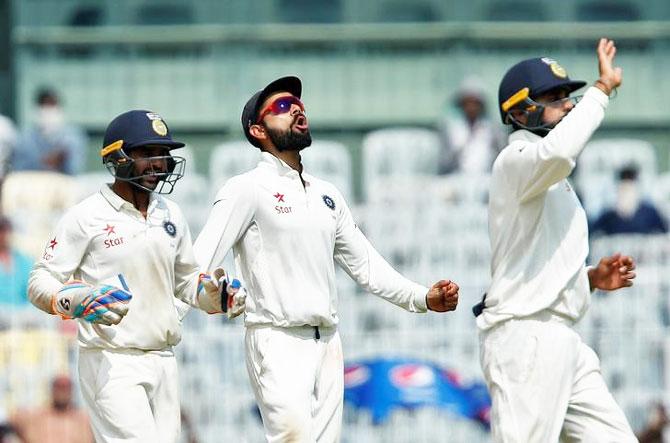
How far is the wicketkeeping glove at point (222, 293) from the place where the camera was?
703 centimetres

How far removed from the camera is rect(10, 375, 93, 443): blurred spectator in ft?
40.3

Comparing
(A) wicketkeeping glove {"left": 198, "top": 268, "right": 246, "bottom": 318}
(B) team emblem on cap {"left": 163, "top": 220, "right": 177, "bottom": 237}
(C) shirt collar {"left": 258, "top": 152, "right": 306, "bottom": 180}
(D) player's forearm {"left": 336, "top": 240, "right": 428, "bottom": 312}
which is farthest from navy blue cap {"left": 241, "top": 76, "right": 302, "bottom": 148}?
(A) wicketkeeping glove {"left": 198, "top": 268, "right": 246, "bottom": 318}

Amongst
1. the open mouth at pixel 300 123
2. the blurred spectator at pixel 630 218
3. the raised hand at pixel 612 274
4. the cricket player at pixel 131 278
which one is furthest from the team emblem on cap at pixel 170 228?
the blurred spectator at pixel 630 218

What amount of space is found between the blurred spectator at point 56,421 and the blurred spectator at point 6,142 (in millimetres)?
2019

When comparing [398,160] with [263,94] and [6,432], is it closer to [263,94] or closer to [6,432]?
[6,432]

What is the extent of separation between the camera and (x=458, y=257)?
13352 mm

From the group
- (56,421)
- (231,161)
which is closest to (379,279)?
(56,421)

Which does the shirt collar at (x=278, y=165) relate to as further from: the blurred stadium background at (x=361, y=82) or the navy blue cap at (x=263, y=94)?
the blurred stadium background at (x=361, y=82)

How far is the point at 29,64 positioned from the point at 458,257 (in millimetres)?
4452

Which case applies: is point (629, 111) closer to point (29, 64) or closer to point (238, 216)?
point (29, 64)

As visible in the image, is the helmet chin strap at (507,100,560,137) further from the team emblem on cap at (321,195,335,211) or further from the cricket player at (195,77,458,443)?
the team emblem on cap at (321,195,335,211)

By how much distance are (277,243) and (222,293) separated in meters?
0.52

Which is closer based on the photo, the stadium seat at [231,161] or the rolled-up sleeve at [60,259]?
the rolled-up sleeve at [60,259]

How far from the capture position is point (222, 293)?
707 centimetres
